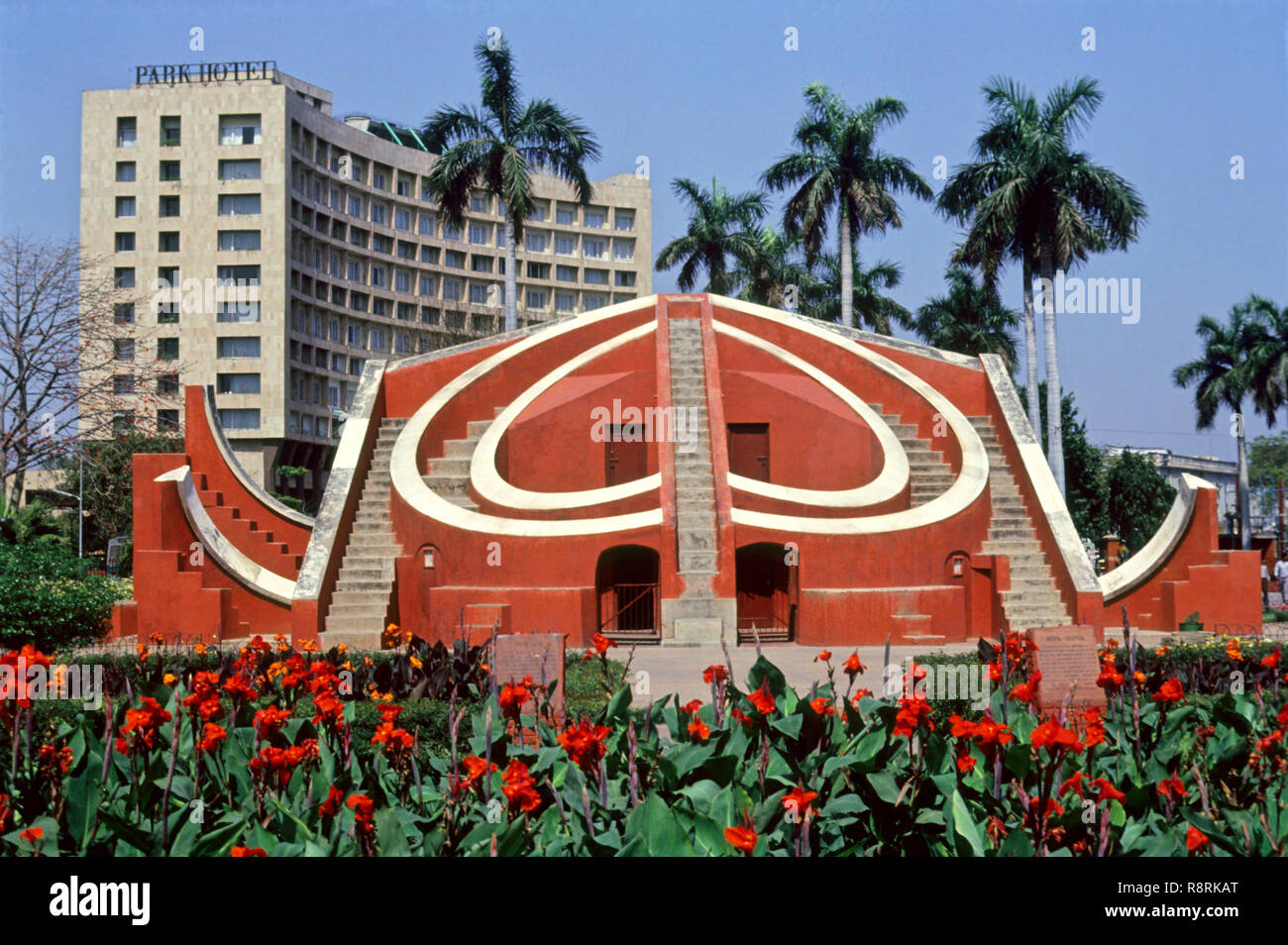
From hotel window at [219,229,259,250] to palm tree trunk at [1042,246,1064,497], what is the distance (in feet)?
90.1

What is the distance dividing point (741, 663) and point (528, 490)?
457cm

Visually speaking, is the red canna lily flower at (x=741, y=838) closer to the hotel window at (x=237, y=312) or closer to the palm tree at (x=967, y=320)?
the palm tree at (x=967, y=320)

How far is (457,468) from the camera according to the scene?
47.8 feet

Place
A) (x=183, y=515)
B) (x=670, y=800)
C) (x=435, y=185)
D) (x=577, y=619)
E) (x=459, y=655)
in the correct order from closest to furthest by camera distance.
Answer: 1. (x=670, y=800)
2. (x=459, y=655)
3. (x=577, y=619)
4. (x=183, y=515)
5. (x=435, y=185)

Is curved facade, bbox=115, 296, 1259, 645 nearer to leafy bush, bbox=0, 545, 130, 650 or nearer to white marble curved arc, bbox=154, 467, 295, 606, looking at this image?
white marble curved arc, bbox=154, 467, 295, 606

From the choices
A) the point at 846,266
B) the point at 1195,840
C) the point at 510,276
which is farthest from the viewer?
the point at 846,266

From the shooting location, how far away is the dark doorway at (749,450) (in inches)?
592

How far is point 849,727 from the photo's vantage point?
164 inches

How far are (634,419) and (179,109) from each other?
3119 cm

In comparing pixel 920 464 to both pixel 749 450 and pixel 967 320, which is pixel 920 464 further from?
pixel 967 320

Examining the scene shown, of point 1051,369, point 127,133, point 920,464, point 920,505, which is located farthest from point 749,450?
point 127,133
